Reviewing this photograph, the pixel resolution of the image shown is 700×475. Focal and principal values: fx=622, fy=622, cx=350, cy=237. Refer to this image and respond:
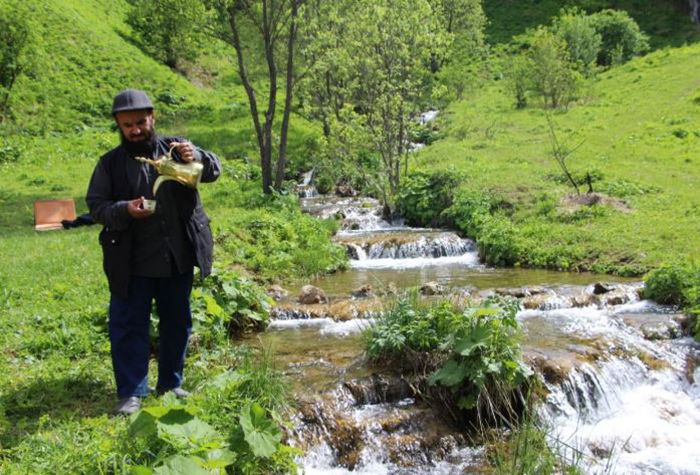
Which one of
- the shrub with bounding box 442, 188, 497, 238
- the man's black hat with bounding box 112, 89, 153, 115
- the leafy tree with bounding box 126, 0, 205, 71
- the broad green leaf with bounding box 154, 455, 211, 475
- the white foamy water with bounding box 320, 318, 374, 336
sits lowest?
the white foamy water with bounding box 320, 318, 374, 336

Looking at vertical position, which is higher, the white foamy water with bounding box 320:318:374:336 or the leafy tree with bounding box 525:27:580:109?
the leafy tree with bounding box 525:27:580:109

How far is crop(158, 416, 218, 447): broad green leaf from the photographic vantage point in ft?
13.7

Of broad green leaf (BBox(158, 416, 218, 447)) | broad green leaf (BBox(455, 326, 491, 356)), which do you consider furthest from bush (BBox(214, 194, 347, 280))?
broad green leaf (BBox(158, 416, 218, 447))

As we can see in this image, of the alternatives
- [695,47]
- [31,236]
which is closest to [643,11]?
[695,47]

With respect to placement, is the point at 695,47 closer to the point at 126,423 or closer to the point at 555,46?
the point at 555,46

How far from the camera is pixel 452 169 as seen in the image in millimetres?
18391

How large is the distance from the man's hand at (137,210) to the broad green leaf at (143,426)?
55.6 inches

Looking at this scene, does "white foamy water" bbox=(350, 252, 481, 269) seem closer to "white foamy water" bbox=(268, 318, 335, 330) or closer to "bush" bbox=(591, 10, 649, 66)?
"white foamy water" bbox=(268, 318, 335, 330)

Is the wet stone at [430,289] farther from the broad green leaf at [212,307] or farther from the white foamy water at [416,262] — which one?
the broad green leaf at [212,307]

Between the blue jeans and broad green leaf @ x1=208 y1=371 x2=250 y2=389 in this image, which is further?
broad green leaf @ x1=208 y1=371 x2=250 y2=389

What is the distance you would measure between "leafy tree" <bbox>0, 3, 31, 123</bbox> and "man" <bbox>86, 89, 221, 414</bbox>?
19.1 meters

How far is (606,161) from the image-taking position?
65.3ft

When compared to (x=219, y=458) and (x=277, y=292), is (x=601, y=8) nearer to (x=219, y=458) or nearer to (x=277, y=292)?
(x=277, y=292)

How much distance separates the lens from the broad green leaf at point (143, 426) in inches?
164
